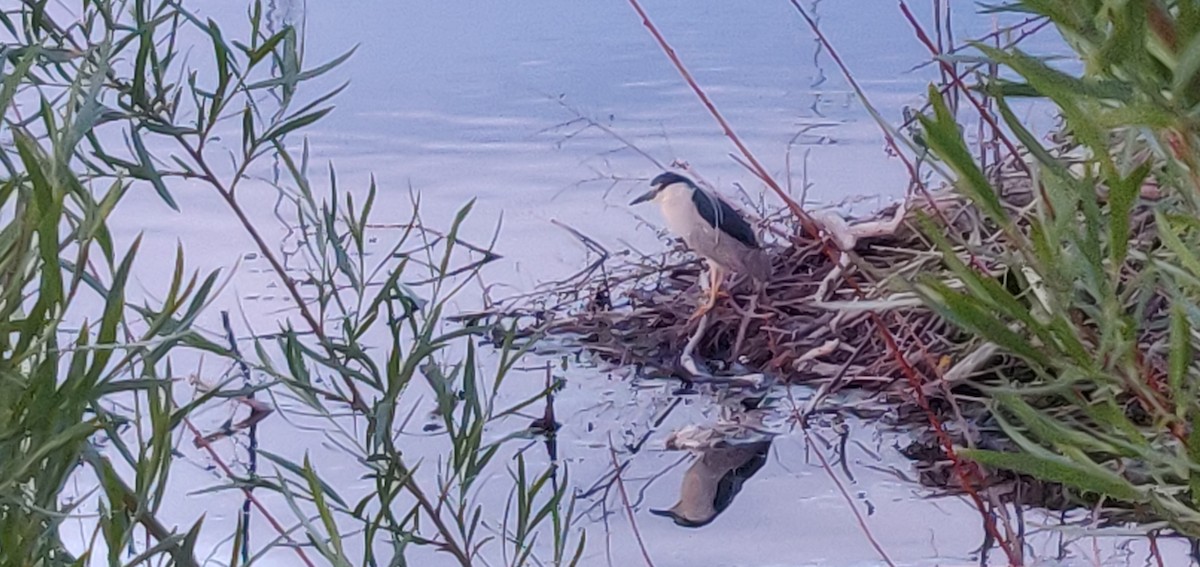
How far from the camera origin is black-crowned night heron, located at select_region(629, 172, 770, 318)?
80cm

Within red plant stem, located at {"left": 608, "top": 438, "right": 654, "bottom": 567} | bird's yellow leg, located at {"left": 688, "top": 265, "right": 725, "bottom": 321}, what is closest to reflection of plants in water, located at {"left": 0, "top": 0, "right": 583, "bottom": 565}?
red plant stem, located at {"left": 608, "top": 438, "right": 654, "bottom": 567}

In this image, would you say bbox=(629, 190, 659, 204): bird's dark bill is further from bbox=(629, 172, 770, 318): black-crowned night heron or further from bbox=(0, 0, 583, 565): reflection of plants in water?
bbox=(0, 0, 583, 565): reflection of plants in water

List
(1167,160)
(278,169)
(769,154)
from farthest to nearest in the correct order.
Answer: (769,154), (278,169), (1167,160)

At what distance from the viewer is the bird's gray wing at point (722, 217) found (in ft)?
2.65

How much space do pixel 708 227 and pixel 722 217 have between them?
0.02m

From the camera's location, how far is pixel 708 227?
80 centimetres

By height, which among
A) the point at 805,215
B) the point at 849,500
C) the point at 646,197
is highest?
the point at 646,197

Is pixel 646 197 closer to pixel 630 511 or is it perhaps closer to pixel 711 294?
pixel 711 294

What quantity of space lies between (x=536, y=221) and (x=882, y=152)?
10.3 inches

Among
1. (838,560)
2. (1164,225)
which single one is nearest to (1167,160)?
(1164,225)

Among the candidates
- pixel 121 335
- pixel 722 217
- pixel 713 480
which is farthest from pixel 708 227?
pixel 121 335

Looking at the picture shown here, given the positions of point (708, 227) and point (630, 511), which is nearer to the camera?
point (630, 511)

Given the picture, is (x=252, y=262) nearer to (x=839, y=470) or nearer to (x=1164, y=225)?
(x=839, y=470)

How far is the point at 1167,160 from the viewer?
0.61ft
